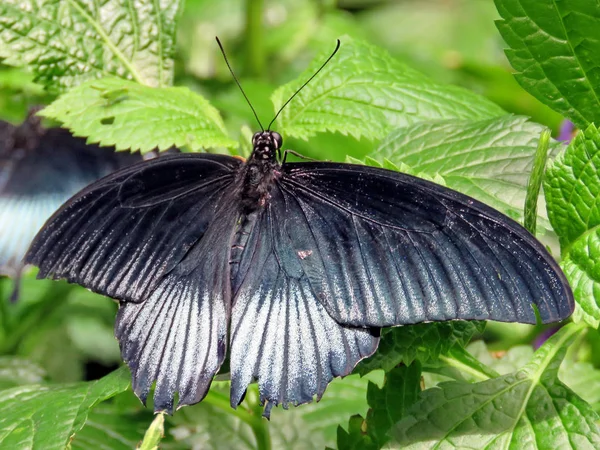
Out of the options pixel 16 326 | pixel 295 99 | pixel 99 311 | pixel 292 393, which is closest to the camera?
pixel 292 393

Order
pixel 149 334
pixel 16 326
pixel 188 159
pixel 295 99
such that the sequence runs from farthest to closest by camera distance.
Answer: pixel 16 326 < pixel 295 99 < pixel 188 159 < pixel 149 334

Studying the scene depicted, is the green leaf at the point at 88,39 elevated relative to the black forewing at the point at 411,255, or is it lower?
elevated

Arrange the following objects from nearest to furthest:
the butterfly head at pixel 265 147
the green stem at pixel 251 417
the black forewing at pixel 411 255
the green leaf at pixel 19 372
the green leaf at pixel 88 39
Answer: the black forewing at pixel 411 255 → the butterfly head at pixel 265 147 → the green stem at pixel 251 417 → the green leaf at pixel 88 39 → the green leaf at pixel 19 372

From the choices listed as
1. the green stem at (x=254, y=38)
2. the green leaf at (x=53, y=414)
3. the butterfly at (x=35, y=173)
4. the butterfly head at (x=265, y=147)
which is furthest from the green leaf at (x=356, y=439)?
the green stem at (x=254, y=38)

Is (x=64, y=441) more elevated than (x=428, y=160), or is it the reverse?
(x=428, y=160)

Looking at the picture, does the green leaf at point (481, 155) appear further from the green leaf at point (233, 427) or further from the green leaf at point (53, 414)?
the green leaf at point (53, 414)

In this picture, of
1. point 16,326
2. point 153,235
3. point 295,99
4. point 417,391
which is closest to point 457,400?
point 417,391

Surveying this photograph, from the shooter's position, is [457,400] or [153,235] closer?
[457,400]

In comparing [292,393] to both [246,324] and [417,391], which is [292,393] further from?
[417,391]

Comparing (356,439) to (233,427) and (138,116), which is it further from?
(138,116)
